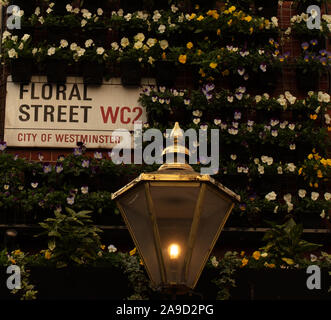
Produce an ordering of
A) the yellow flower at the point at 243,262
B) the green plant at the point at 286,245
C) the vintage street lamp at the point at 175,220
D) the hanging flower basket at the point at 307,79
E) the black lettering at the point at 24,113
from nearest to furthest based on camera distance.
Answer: the vintage street lamp at the point at 175,220, the green plant at the point at 286,245, the yellow flower at the point at 243,262, the black lettering at the point at 24,113, the hanging flower basket at the point at 307,79

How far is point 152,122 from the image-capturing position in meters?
7.97

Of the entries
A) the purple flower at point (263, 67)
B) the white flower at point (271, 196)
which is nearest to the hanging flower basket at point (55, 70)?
the purple flower at point (263, 67)

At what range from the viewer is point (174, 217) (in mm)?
4309

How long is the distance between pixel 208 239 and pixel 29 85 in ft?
14.0

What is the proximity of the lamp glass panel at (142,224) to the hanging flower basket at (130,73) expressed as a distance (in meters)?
3.70

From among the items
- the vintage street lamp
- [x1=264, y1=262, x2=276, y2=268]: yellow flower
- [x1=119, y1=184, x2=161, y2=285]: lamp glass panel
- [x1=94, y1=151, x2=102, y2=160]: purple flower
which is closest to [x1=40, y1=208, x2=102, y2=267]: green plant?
[x1=94, y1=151, x2=102, y2=160]: purple flower

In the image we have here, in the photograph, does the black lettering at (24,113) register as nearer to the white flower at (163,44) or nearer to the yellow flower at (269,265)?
the white flower at (163,44)

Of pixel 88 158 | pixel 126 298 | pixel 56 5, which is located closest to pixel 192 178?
pixel 126 298

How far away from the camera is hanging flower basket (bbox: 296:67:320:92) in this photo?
8211mm

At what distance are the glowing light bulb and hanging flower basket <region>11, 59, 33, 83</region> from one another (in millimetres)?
4368

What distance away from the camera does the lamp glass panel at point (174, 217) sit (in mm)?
4246

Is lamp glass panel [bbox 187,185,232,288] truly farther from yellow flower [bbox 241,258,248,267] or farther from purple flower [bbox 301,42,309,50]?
purple flower [bbox 301,42,309,50]

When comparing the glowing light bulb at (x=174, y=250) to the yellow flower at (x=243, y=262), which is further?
the yellow flower at (x=243, y=262)

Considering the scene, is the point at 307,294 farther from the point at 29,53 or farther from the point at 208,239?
the point at 29,53
